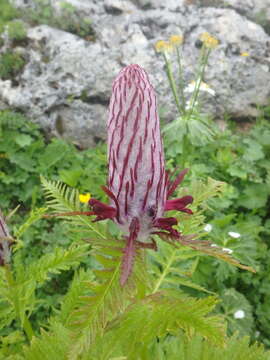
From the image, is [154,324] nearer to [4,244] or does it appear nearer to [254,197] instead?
[4,244]

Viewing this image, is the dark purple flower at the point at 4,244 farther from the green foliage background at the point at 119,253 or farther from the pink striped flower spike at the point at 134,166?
the pink striped flower spike at the point at 134,166

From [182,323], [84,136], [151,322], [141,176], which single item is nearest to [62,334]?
[151,322]

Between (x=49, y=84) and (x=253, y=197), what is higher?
(x=49, y=84)

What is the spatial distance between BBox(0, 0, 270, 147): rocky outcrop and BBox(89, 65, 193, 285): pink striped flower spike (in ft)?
10.9

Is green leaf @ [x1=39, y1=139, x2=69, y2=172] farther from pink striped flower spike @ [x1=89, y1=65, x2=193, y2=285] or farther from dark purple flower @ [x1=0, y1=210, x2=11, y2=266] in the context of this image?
pink striped flower spike @ [x1=89, y1=65, x2=193, y2=285]

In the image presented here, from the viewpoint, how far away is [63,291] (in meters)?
2.60

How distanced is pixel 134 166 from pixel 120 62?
384cm

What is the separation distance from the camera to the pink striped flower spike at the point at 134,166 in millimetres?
790

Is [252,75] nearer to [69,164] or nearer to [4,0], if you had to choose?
[69,164]

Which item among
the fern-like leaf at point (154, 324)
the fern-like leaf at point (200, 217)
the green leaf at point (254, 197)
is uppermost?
the fern-like leaf at point (200, 217)

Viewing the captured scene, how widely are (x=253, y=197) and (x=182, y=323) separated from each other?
2440 millimetres

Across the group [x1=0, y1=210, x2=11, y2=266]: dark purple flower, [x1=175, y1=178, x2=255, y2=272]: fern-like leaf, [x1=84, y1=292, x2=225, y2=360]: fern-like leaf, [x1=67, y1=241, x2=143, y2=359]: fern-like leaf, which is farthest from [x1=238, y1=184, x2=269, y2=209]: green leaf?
[x1=67, y1=241, x2=143, y2=359]: fern-like leaf

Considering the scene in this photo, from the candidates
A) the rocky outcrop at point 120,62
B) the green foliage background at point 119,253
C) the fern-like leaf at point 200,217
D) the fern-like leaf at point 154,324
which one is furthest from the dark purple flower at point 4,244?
the rocky outcrop at point 120,62

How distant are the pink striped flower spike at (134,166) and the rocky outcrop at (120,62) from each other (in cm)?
333
